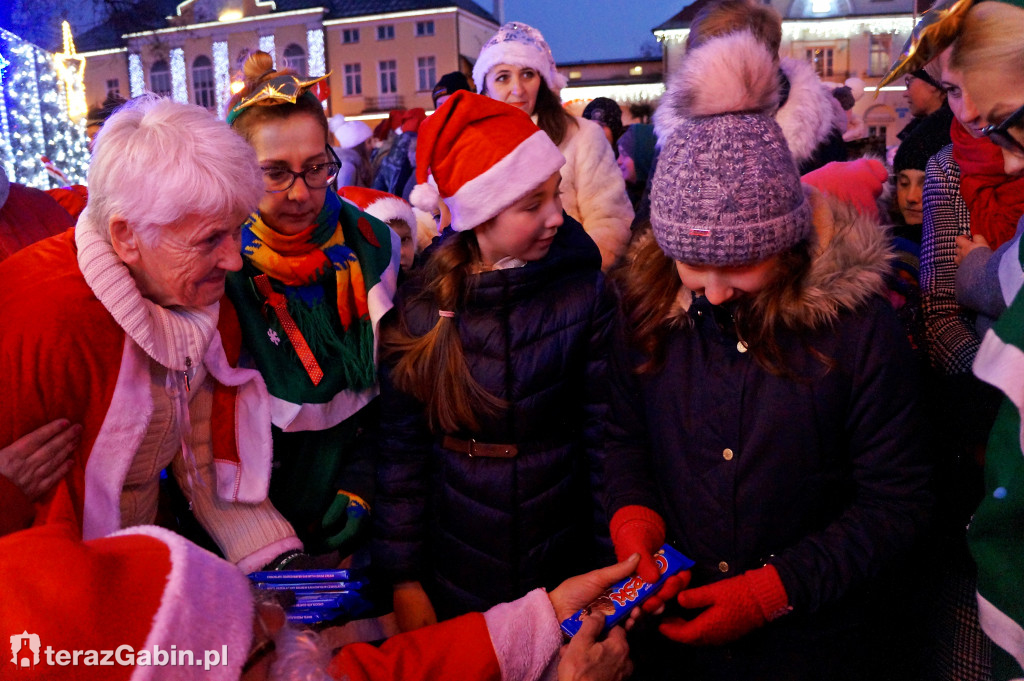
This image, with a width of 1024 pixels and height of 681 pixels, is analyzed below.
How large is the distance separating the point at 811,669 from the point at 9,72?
41.4 ft

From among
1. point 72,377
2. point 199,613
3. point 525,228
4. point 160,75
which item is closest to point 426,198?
point 525,228

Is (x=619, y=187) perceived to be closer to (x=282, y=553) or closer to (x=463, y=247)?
(x=463, y=247)

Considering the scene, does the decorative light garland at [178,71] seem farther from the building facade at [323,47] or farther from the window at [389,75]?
the window at [389,75]

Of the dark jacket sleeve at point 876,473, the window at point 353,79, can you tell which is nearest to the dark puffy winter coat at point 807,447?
the dark jacket sleeve at point 876,473

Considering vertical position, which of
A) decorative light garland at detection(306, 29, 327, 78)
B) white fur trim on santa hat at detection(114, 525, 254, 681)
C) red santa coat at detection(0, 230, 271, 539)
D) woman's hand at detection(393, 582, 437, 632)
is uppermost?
decorative light garland at detection(306, 29, 327, 78)

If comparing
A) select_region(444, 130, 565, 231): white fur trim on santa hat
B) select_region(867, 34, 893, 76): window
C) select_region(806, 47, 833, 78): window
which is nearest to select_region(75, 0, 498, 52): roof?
select_region(806, 47, 833, 78): window

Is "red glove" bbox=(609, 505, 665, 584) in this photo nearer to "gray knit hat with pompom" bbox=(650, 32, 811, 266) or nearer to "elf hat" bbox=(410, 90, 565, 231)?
"gray knit hat with pompom" bbox=(650, 32, 811, 266)

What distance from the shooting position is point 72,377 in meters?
1.74

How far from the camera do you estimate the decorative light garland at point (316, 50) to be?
1330 inches

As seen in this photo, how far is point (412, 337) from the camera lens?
2424 millimetres

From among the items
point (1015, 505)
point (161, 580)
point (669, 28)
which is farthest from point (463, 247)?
point (669, 28)

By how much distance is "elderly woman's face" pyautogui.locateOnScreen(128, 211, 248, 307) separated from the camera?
6.05 feet

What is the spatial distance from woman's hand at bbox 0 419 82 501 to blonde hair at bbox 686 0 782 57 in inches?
99.9

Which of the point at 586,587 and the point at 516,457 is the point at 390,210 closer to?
the point at 516,457
